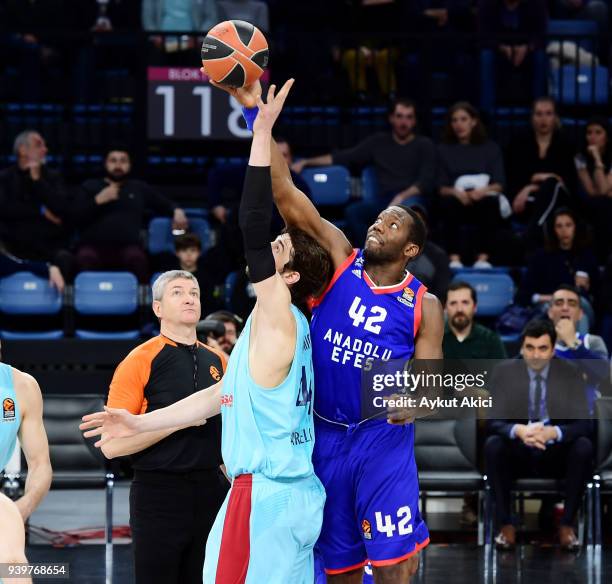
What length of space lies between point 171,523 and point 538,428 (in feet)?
12.1

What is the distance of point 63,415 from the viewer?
8828mm

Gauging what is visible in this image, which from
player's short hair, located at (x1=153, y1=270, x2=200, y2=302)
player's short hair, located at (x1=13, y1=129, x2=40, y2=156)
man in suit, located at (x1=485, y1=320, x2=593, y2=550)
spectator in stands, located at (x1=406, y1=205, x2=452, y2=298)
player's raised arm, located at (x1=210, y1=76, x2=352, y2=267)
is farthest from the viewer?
player's short hair, located at (x1=13, y1=129, x2=40, y2=156)

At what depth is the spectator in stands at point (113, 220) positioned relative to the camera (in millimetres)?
10695

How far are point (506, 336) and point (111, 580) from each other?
429 centimetres

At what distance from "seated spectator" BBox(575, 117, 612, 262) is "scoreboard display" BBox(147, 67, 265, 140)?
2996 millimetres

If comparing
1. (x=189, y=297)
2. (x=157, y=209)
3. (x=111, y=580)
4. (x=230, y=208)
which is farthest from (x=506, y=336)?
(x=189, y=297)

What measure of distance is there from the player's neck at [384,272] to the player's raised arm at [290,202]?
16cm

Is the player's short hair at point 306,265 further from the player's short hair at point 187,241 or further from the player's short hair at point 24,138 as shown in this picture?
the player's short hair at point 24,138

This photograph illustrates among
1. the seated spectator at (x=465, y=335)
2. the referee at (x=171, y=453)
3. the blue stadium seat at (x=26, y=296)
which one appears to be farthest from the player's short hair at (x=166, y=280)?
the blue stadium seat at (x=26, y=296)

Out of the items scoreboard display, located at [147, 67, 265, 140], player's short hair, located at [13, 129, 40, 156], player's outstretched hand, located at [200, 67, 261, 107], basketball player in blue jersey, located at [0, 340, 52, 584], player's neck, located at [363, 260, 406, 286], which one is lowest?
basketball player in blue jersey, located at [0, 340, 52, 584]

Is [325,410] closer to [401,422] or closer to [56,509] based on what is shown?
[401,422]

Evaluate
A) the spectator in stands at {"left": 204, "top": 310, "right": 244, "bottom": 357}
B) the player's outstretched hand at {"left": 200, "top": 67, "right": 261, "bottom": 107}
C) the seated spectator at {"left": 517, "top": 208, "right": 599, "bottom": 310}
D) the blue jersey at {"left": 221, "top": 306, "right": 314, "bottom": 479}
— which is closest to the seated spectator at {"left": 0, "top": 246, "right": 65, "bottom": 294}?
the spectator in stands at {"left": 204, "top": 310, "right": 244, "bottom": 357}

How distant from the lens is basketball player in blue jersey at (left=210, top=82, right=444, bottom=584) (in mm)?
5133

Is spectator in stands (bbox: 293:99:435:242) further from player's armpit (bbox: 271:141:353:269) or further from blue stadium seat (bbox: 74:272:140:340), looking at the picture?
player's armpit (bbox: 271:141:353:269)
